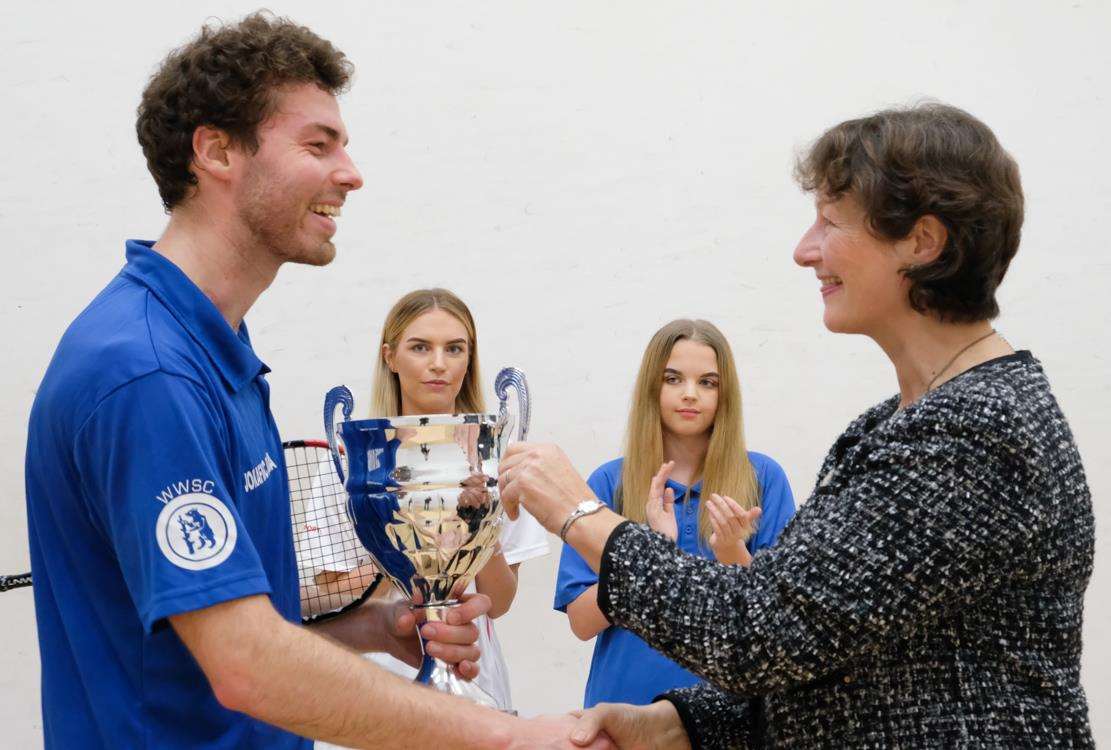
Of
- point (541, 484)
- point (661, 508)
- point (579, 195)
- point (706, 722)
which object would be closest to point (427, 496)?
point (541, 484)

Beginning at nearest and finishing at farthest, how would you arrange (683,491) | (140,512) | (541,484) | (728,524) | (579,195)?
(140,512) < (541,484) < (728,524) < (683,491) < (579,195)

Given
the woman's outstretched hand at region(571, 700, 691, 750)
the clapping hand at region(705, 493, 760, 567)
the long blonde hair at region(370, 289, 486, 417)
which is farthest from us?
the long blonde hair at region(370, 289, 486, 417)

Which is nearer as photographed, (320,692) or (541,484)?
(320,692)

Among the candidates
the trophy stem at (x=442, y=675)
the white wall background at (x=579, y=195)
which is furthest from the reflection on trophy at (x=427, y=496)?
the white wall background at (x=579, y=195)

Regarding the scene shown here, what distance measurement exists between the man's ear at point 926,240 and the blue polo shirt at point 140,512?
31.3 inches

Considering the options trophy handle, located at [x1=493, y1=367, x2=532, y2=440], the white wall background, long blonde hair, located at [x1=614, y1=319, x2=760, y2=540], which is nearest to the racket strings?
trophy handle, located at [x1=493, y1=367, x2=532, y2=440]

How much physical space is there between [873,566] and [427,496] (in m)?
0.56

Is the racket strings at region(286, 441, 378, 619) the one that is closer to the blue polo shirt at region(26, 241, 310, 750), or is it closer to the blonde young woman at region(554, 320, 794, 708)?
the blue polo shirt at region(26, 241, 310, 750)

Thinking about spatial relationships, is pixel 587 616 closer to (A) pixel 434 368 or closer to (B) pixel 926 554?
(A) pixel 434 368

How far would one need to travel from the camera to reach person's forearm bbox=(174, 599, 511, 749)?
1.10 metres

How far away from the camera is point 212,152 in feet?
4.61

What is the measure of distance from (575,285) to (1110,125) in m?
1.87

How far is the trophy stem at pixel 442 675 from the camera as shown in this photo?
1500 mm

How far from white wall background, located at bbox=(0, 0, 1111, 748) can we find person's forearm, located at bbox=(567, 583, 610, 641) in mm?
815
